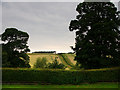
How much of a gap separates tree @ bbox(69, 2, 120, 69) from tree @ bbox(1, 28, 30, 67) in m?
14.6

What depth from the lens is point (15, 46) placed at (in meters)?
32.7

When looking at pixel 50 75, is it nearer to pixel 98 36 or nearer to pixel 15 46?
pixel 98 36

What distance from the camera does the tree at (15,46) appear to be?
31913mm

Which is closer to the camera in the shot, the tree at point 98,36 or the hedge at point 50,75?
the hedge at point 50,75

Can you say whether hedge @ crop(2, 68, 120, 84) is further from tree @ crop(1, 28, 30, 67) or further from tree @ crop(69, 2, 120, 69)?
tree @ crop(1, 28, 30, 67)

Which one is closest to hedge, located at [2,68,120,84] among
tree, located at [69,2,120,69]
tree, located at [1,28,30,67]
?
tree, located at [69,2,120,69]

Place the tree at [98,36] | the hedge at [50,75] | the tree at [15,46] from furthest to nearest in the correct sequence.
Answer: the tree at [15,46]
the tree at [98,36]
the hedge at [50,75]

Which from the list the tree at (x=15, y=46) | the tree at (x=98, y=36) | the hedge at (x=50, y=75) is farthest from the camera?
the tree at (x=15, y=46)

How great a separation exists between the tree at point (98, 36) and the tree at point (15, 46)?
14.6 m

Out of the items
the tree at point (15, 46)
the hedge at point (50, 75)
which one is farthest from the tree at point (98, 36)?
the tree at point (15, 46)

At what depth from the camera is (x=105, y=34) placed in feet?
72.2

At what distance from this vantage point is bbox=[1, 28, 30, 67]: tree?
105 ft

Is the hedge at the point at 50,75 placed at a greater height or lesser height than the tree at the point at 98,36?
lesser

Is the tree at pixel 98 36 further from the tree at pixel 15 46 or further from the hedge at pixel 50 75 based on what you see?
the tree at pixel 15 46
